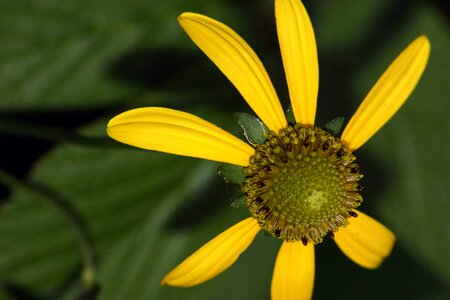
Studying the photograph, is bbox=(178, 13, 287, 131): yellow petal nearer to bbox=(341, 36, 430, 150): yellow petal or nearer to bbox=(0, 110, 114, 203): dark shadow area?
bbox=(341, 36, 430, 150): yellow petal

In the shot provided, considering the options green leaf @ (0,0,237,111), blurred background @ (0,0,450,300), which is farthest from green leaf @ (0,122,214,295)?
green leaf @ (0,0,237,111)

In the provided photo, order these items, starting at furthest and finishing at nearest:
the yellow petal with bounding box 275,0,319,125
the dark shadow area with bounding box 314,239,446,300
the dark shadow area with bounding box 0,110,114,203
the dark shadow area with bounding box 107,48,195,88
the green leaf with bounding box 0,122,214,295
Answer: the dark shadow area with bounding box 314,239,446,300, the dark shadow area with bounding box 107,48,195,88, the dark shadow area with bounding box 0,110,114,203, the green leaf with bounding box 0,122,214,295, the yellow petal with bounding box 275,0,319,125

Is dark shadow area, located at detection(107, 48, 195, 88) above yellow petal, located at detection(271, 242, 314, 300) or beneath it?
above

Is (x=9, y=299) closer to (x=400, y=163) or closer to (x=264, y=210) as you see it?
(x=264, y=210)

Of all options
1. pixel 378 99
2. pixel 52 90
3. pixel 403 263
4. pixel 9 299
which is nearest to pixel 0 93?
pixel 52 90

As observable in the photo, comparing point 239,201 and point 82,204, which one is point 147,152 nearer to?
point 82,204

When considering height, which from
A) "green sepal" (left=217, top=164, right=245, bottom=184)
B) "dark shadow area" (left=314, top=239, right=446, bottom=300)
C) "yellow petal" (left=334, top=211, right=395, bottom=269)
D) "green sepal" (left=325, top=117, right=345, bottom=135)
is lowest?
"dark shadow area" (left=314, top=239, right=446, bottom=300)

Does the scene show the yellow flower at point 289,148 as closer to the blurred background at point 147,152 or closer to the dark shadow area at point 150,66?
the blurred background at point 147,152
